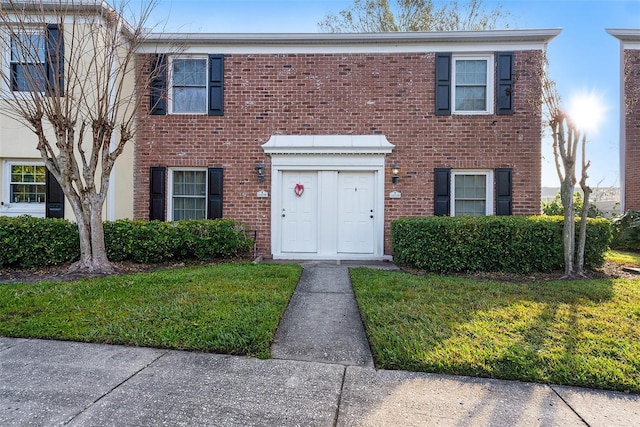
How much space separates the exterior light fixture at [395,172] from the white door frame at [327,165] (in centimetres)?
21

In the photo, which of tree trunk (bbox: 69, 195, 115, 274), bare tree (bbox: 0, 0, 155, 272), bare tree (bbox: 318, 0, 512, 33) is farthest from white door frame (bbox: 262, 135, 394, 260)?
bare tree (bbox: 318, 0, 512, 33)

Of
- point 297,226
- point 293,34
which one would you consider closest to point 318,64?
point 293,34

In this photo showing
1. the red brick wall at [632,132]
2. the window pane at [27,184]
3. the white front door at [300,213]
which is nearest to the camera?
the window pane at [27,184]

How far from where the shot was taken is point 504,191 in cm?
765

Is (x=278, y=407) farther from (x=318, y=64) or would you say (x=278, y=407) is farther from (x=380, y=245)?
(x=318, y=64)

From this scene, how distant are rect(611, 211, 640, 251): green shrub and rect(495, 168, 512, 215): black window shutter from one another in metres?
3.49

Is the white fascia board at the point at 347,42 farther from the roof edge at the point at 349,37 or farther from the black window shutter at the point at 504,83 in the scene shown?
the black window shutter at the point at 504,83

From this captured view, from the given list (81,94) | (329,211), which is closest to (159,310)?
(81,94)

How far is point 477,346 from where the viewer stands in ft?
9.68

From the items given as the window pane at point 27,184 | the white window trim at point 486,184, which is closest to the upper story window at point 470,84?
the white window trim at point 486,184

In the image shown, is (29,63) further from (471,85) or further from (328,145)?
Answer: (471,85)

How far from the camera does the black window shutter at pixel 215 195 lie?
25.9 feet

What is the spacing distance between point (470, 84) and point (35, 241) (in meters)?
9.33

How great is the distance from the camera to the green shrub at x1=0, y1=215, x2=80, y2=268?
Result: 5.99 metres
